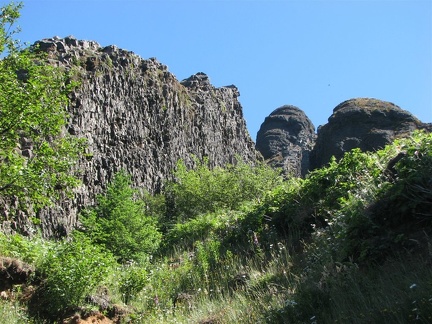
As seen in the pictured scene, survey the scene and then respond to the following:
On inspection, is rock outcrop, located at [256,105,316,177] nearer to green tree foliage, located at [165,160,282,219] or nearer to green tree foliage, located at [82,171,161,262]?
green tree foliage, located at [165,160,282,219]

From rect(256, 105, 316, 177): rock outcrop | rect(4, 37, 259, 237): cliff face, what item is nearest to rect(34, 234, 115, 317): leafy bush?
rect(4, 37, 259, 237): cliff face

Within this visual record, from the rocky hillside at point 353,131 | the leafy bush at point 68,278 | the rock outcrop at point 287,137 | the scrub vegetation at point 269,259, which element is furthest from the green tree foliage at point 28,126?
the rock outcrop at point 287,137

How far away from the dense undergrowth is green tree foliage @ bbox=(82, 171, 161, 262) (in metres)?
6.82

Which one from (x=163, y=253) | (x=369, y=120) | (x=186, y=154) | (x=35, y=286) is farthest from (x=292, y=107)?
(x=35, y=286)

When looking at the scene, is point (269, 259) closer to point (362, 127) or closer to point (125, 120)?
point (125, 120)

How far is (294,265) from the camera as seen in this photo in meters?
7.60

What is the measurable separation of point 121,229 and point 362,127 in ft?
149

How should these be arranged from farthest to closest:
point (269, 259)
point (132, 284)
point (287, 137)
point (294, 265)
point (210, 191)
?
point (287, 137)
point (210, 191)
point (132, 284)
point (269, 259)
point (294, 265)

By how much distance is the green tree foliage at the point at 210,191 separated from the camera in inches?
1341

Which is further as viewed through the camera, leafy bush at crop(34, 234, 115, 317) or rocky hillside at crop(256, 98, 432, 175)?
rocky hillside at crop(256, 98, 432, 175)

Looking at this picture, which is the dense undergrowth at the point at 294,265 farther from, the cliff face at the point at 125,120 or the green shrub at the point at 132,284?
the cliff face at the point at 125,120

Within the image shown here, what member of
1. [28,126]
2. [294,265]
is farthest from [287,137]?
[294,265]

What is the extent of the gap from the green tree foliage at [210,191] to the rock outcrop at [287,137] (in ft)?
130

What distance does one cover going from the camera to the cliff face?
30.9 m
